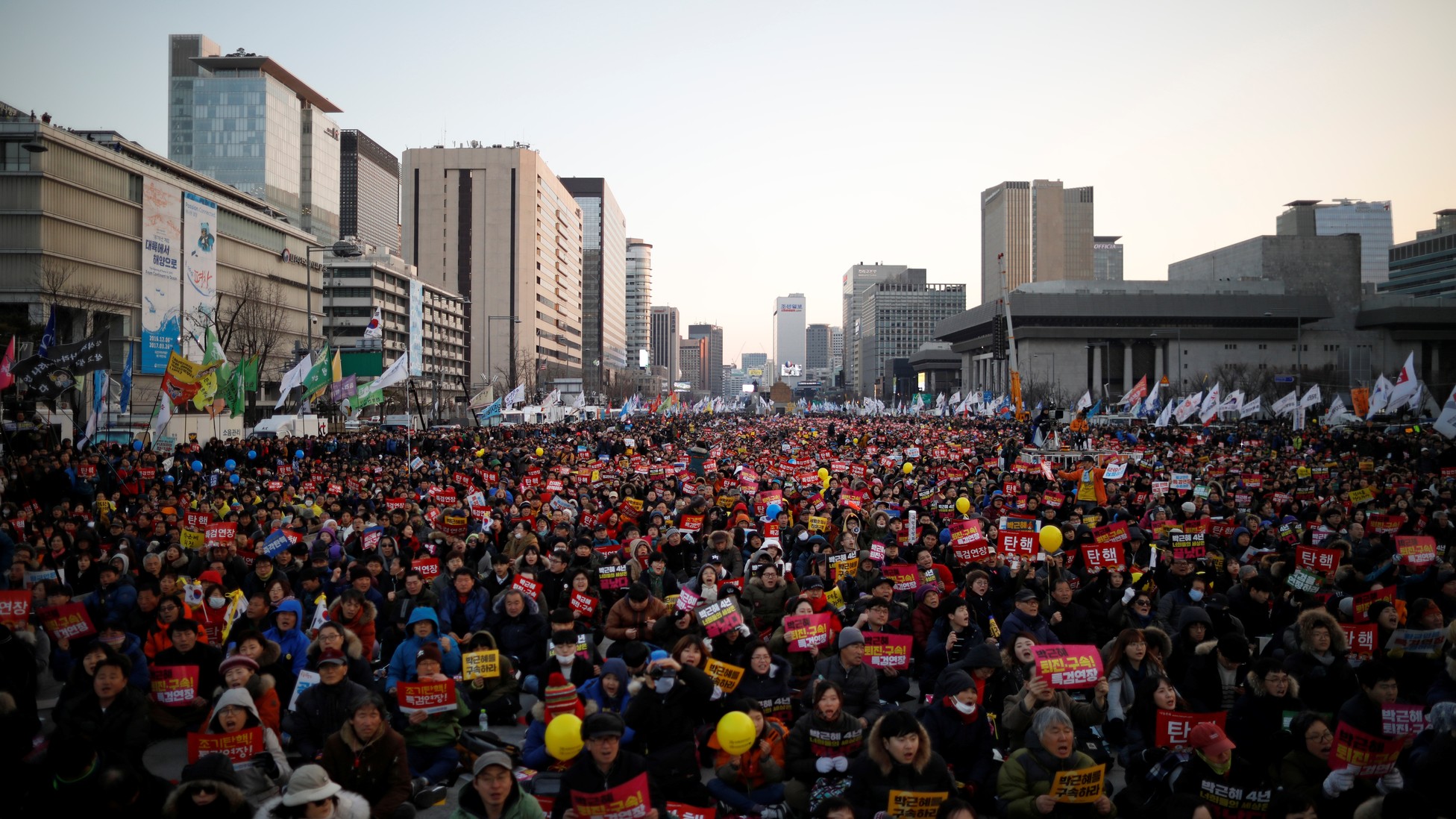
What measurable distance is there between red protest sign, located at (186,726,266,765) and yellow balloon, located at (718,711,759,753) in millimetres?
2927

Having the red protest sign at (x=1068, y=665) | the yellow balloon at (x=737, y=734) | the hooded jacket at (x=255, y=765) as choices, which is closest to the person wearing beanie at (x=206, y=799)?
the hooded jacket at (x=255, y=765)

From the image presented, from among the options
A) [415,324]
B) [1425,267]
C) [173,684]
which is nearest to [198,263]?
[415,324]

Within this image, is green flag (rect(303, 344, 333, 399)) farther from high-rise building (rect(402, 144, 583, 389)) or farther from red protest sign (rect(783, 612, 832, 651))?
high-rise building (rect(402, 144, 583, 389))

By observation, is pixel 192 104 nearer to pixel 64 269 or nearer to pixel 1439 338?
pixel 64 269

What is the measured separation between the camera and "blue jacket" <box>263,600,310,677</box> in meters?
8.48

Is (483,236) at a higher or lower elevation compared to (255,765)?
higher

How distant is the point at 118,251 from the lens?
57125 mm

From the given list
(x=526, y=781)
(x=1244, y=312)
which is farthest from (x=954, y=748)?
(x=1244, y=312)

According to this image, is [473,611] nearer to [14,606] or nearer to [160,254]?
[14,606]

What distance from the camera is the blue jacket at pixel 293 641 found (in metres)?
8.48

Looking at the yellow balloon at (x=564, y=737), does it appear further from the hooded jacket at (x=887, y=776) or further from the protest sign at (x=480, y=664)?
the protest sign at (x=480, y=664)

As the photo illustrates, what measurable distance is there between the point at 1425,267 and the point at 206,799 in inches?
7660

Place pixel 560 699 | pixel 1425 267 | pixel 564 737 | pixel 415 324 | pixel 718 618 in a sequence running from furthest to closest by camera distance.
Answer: pixel 1425 267, pixel 415 324, pixel 718 618, pixel 560 699, pixel 564 737

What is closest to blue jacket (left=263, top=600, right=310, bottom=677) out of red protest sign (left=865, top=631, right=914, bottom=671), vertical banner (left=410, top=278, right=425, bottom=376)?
red protest sign (left=865, top=631, right=914, bottom=671)
